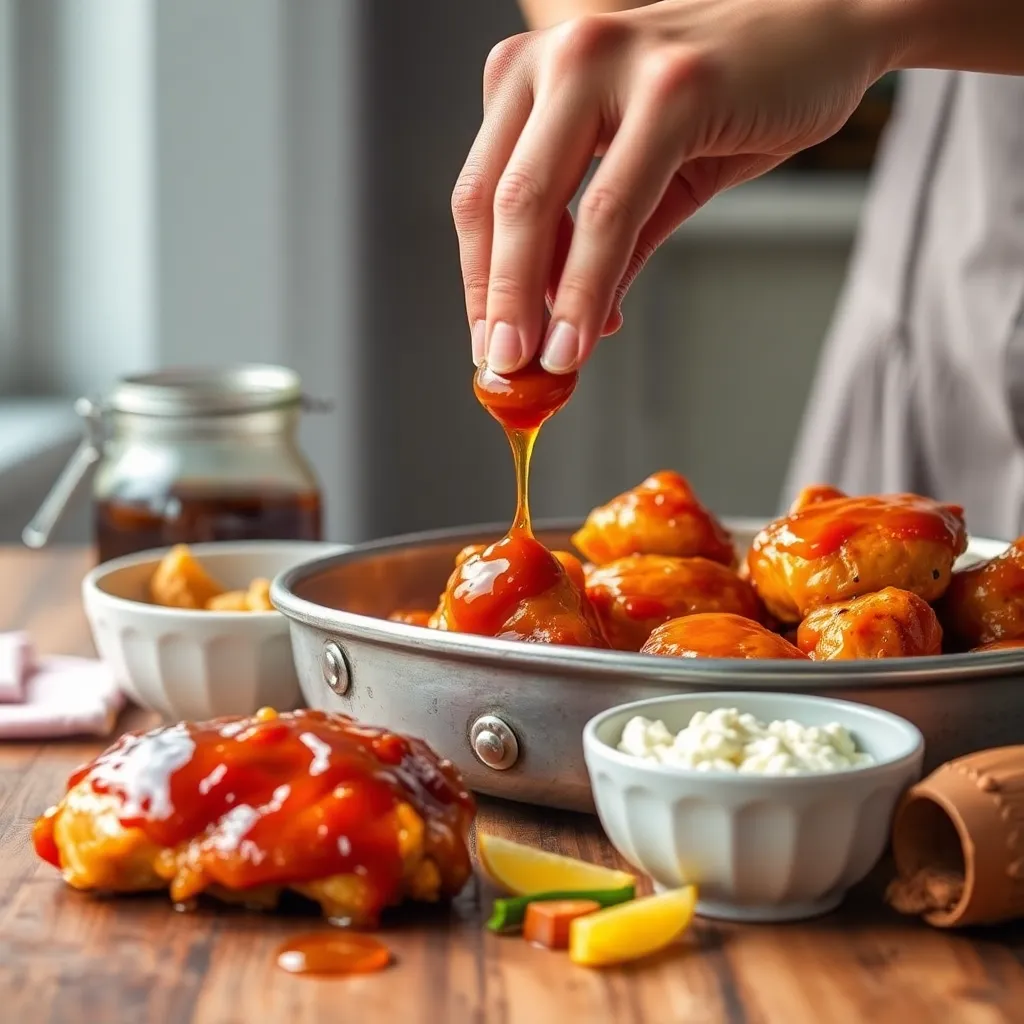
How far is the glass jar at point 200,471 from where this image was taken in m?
1.78

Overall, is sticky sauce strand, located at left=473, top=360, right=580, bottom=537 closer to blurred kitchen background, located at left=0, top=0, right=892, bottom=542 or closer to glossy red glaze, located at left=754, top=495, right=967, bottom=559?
glossy red glaze, located at left=754, top=495, right=967, bottom=559

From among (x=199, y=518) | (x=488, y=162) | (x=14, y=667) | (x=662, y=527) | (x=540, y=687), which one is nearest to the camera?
(x=540, y=687)

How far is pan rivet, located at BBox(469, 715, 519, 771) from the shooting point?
3.42ft

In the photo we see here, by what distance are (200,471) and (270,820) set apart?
931 millimetres

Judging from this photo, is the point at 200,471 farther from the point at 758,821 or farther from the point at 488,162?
the point at 758,821

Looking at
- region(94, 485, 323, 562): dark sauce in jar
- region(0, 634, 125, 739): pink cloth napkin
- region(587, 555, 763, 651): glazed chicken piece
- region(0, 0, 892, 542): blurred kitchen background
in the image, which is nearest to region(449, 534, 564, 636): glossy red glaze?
region(587, 555, 763, 651): glazed chicken piece

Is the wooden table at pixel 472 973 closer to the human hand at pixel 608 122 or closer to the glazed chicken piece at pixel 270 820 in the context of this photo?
the glazed chicken piece at pixel 270 820

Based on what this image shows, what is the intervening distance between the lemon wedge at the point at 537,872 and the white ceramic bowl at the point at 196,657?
41cm

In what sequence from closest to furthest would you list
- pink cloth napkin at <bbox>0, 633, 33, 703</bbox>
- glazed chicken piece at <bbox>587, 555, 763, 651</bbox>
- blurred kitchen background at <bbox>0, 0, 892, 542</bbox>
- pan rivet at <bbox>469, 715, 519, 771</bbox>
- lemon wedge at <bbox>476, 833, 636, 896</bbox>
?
lemon wedge at <bbox>476, 833, 636, 896</bbox>, pan rivet at <bbox>469, 715, 519, 771</bbox>, glazed chicken piece at <bbox>587, 555, 763, 651</bbox>, pink cloth napkin at <bbox>0, 633, 33, 703</bbox>, blurred kitchen background at <bbox>0, 0, 892, 542</bbox>

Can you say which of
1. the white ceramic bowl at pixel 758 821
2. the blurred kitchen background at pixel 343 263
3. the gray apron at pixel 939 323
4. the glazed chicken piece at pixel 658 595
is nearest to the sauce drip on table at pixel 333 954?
the white ceramic bowl at pixel 758 821

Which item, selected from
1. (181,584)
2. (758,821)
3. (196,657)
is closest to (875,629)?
(758,821)

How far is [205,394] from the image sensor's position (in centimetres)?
178

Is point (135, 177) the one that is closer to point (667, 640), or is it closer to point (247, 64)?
point (247, 64)

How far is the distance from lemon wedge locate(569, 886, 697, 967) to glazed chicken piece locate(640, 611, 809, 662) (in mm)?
197
